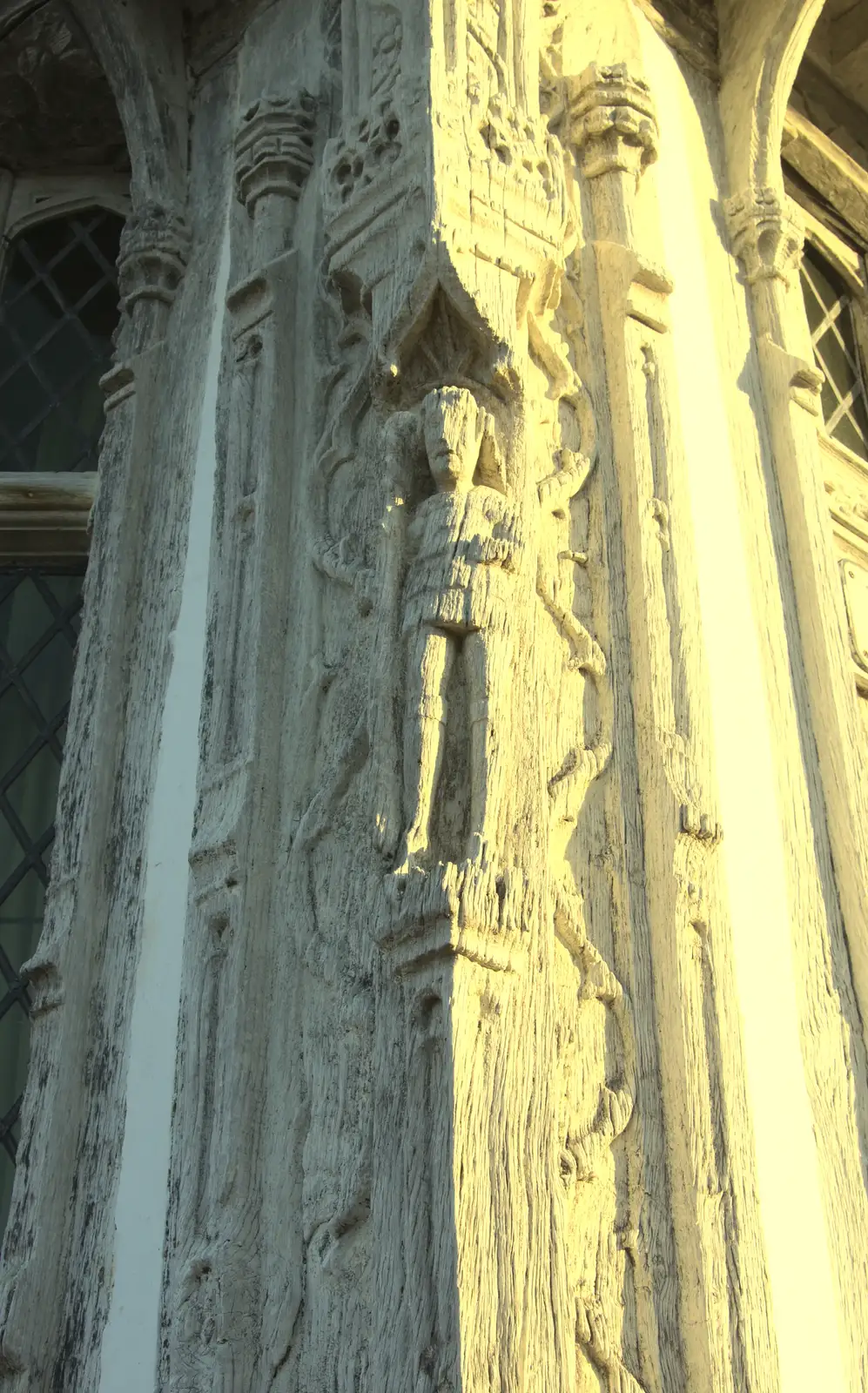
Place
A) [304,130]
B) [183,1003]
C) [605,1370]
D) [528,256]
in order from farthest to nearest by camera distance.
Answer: [304,130]
[528,256]
[183,1003]
[605,1370]

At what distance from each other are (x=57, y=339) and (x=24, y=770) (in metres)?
1.50

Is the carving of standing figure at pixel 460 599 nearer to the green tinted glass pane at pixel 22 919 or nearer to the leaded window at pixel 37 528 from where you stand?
the leaded window at pixel 37 528

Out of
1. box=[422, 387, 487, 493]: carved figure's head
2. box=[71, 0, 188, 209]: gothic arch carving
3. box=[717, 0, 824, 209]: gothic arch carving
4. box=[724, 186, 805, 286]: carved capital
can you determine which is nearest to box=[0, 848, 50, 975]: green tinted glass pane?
box=[422, 387, 487, 493]: carved figure's head

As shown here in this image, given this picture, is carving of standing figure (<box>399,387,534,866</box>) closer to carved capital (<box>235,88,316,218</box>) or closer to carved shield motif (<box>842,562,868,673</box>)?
carved capital (<box>235,88,316,218</box>)

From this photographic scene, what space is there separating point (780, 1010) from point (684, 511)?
3.63ft

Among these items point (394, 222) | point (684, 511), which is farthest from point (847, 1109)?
point (394, 222)

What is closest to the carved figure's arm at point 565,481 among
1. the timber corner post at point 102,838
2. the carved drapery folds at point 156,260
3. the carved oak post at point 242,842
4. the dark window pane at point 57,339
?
the carved oak post at point 242,842

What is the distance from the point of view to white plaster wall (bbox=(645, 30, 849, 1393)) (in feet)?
9.43

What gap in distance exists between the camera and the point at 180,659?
3.71 meters

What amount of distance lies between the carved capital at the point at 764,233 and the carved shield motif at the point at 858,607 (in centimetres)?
83

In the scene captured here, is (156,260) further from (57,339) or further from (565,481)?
(565,481)

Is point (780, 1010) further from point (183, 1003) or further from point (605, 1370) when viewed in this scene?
point (183, 1003)

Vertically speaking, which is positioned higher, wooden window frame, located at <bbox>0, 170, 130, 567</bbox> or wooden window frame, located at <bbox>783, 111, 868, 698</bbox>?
wooden window frame, located at <bbox>783, 111, 868, 698</bbox>

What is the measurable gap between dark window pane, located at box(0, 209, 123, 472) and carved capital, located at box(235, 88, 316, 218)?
1.01 metres
